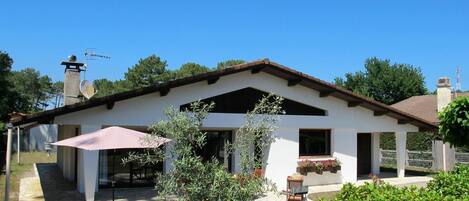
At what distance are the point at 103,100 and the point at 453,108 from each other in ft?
29.8

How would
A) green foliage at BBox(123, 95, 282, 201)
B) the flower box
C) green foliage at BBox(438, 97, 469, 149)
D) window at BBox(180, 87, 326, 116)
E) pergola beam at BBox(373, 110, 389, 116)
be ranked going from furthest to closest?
pergola beam at BBox(373, 110, 389, 116), the flower box, window at BBox(180, 87, 326, 116), green foliage at BBox(438, 97, 469, 149), green foliage at BBox(123, 95, 282, 201)

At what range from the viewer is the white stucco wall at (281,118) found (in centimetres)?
1474

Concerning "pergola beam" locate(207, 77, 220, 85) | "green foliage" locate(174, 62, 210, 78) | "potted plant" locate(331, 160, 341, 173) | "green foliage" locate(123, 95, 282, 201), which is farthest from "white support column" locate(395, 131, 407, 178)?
"green foliage" locate(174, 62, 210, 78)

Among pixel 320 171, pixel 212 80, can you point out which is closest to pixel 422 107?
pixel 320 171

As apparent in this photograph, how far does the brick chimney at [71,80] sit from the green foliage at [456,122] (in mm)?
16158

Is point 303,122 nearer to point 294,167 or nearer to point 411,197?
point 294,167

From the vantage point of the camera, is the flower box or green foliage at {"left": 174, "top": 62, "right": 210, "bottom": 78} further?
green foliage at {"left": 174, "top": 62, "right": 210, "bottom": 78}

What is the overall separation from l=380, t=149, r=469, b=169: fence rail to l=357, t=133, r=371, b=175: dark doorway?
17.2 feet

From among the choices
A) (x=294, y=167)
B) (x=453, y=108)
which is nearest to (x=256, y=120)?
(x=453, y=108)

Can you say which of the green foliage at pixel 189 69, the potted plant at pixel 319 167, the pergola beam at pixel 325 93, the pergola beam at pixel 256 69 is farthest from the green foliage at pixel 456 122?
the green foliage at pixel 189 69

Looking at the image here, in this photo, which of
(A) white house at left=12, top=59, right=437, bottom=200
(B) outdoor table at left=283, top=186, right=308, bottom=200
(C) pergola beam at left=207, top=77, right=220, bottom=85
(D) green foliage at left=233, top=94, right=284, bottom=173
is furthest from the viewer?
(C) pergola beam at left=207, top=77, right=220, bottom=85

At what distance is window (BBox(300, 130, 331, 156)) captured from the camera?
18.0 m

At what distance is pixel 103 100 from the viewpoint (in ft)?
45.5

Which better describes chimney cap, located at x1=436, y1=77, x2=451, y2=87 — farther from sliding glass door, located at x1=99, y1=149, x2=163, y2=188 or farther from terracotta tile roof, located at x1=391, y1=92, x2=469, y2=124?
sliding glass door, located at x1=99, y1=149, x2=163, y2=188
